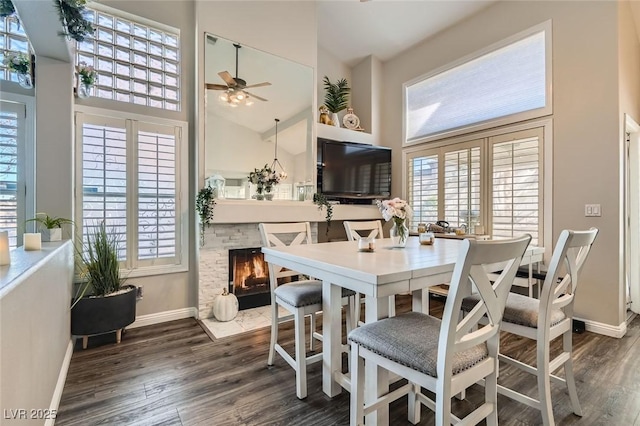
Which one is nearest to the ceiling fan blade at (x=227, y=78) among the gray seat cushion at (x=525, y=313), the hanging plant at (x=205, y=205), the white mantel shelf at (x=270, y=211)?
the hanging plant at (x=205, y=205)

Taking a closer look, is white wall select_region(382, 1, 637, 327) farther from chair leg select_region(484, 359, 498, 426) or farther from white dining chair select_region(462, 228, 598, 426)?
chair leg select_region(484, 359, 498, 426)

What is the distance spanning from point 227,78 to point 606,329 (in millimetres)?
4555

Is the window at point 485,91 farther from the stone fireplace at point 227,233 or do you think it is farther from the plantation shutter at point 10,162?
the plantation shutter at point 10,162

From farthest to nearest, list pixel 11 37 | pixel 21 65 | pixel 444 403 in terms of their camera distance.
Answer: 1. pixel 11 37
2. pixel 21 65
3. pixel 444 403

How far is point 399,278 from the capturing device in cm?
128

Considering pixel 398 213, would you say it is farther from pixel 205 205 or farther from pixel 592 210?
pixel 592 210

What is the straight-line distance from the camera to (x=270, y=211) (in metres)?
3.52

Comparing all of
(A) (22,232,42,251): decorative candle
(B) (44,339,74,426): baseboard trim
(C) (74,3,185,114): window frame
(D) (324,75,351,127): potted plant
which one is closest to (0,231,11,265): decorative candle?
(A) (22,232,42,251): decorative candle

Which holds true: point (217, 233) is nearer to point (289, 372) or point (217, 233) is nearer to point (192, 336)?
point (192, 336)

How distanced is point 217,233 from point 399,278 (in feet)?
8.32

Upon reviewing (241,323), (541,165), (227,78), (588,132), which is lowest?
(241,323)

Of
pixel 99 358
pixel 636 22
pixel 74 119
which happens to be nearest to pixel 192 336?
pixel 99 358

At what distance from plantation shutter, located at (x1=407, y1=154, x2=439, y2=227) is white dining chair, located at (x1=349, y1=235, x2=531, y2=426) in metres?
3.05

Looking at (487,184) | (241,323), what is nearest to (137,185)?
(241,323)
